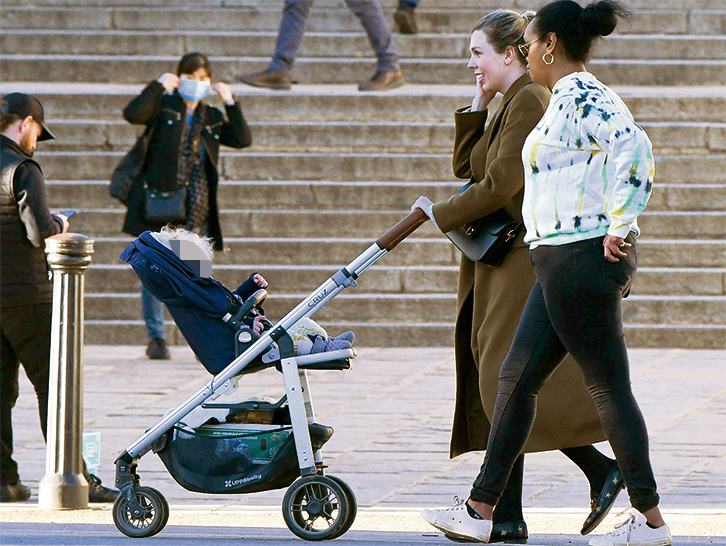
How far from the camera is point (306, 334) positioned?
17.1ft

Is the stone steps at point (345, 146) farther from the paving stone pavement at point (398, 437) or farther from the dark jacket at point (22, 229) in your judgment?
the dark jacket at point (22, 229)

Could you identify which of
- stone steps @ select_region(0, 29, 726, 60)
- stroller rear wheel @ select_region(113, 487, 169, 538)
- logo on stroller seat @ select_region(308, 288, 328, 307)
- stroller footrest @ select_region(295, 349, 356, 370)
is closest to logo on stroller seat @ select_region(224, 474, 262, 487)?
stroller rear wheel @ select_region(113, 487, 169, 538)

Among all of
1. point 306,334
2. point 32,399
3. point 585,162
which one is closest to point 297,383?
point 306,334

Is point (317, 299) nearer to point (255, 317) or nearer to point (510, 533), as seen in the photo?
point (255, 317)

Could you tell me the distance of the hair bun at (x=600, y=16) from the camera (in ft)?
15.2

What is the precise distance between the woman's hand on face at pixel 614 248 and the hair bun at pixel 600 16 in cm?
68

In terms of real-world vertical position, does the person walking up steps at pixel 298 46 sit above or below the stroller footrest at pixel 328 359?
above

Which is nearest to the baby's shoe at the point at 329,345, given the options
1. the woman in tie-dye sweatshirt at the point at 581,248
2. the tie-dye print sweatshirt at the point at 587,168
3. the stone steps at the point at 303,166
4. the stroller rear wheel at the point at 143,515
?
the woman in tie-dye sweatshirt at the point at 581,248

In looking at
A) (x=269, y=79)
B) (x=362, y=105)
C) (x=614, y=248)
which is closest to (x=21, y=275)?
(x=614, y=248)

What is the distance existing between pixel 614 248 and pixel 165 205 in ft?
16.9

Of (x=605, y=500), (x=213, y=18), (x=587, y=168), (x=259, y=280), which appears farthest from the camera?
(x=213, y=18)

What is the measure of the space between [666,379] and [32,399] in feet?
12.2

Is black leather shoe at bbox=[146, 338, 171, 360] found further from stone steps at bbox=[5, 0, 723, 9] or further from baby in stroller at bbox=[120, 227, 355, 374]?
stone steps at bbox=[5, 0, 723, 9]

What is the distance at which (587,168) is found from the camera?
15.0 ft
